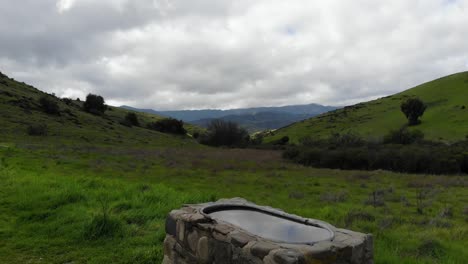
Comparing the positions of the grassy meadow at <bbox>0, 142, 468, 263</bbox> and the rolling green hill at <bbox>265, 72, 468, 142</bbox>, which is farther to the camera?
the rolling green hill at <bbox>265, 72, 468, 142</bbox>

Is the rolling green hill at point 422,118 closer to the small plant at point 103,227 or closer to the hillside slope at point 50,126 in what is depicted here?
the hillside slope at point 50,126

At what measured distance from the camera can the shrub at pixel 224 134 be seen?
7162 cm

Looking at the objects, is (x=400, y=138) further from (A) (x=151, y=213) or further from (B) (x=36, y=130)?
(B) (x=36, y=130)

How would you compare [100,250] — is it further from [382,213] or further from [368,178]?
[368,178]

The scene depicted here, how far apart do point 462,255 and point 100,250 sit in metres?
7.77

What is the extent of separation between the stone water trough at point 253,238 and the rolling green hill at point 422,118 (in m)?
61.0

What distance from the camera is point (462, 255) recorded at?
22.8 feet

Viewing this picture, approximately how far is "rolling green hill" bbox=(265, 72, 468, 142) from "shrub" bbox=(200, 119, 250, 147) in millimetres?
19442

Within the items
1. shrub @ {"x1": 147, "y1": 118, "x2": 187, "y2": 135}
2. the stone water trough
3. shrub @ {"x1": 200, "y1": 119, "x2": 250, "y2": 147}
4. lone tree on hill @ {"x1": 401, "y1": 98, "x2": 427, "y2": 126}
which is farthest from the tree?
the stone water trough

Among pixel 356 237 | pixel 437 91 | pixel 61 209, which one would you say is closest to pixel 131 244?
pixel 61 209

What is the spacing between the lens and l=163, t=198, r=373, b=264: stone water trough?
4.13 metres

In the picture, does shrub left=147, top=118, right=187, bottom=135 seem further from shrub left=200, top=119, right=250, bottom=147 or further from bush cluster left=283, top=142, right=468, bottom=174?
bush cluster left=283, top=142, right=468, bottom=174

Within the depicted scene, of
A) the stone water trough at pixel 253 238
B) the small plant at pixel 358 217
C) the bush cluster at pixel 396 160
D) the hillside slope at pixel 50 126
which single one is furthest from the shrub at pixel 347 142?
the stone water trough at pixel 253 238

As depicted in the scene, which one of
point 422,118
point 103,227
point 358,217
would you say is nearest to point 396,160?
point 358,217
